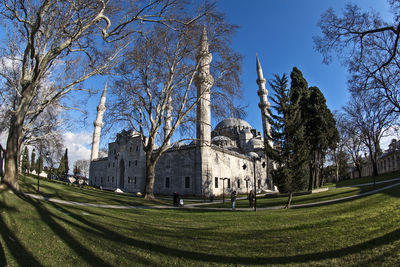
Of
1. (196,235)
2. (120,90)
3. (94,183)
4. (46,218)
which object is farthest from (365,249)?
(94,183)

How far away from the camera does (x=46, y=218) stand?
6.52m

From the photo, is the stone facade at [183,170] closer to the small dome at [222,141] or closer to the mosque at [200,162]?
the mosque at [200,162]

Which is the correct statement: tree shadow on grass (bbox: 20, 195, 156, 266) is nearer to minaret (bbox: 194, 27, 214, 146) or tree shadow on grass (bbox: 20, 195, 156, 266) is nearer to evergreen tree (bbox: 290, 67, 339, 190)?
minaret (bbox: 194, 27, 214, 146)

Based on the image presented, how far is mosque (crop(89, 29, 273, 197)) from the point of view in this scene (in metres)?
25.6

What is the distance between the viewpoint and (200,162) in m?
27.8

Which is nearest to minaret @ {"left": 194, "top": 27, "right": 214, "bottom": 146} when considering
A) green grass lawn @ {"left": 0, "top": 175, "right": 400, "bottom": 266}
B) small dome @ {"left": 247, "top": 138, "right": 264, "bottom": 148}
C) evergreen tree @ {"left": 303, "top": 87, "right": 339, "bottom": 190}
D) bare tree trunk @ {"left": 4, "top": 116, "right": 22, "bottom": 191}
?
green grass lawn @ {"left": 0, "top": 175, "right": 400, "bottom": 266}

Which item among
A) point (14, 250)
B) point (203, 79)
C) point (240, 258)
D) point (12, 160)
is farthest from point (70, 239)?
point (203, 79)

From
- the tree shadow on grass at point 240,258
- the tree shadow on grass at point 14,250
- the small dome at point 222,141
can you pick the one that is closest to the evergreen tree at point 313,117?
the small dome at point 222,141

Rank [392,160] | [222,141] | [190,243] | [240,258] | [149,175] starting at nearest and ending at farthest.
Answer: [240,258]
[190,243]
[149,175]
[392,160]
[222,141]

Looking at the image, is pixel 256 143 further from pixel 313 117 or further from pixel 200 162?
pixel 200 162

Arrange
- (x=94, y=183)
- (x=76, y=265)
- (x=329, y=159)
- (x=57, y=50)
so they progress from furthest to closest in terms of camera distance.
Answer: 1. (x=94, y=183)
2. (x=329, y=159)
3. (x=57, y=50)
4. (x=76, y=265)

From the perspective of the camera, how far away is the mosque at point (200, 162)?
25.6 meters

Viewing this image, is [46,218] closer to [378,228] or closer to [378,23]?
[378,228]

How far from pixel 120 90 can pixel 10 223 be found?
1296cm
